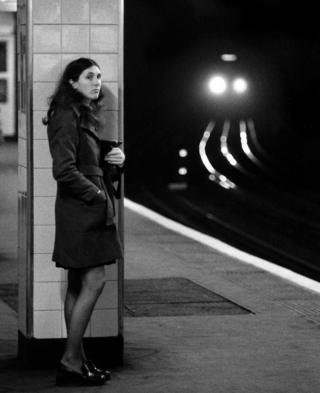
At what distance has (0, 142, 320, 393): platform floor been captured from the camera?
7.52 metres

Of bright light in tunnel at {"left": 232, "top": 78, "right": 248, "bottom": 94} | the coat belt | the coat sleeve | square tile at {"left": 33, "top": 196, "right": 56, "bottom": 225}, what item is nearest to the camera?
the coat sleeve

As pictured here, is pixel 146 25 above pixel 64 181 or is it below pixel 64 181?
above

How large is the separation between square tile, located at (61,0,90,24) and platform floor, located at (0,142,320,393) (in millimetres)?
2156

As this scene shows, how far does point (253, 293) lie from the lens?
11211 mm

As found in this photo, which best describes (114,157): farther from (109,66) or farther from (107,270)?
(107,270)

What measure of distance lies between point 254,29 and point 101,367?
5639cm

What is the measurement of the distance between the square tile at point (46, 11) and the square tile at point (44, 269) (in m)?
1.43

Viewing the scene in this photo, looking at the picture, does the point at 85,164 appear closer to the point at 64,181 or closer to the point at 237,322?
the point at 64,181

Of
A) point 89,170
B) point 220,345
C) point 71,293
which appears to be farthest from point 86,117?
point 220,345

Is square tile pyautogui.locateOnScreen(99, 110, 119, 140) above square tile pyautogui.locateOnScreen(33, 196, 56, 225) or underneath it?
above

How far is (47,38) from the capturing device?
7.84m

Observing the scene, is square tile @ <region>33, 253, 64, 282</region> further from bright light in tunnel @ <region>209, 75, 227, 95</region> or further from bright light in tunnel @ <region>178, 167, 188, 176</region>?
bright light in tunnel @ <region>209, 75, 227, 95</region>

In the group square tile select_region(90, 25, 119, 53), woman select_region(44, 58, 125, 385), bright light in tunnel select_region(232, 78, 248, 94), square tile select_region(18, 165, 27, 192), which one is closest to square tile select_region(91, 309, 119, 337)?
woman select_region(44, 58, 125, 385)

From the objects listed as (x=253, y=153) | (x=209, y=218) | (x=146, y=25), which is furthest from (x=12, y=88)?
(x=146, y=25)
